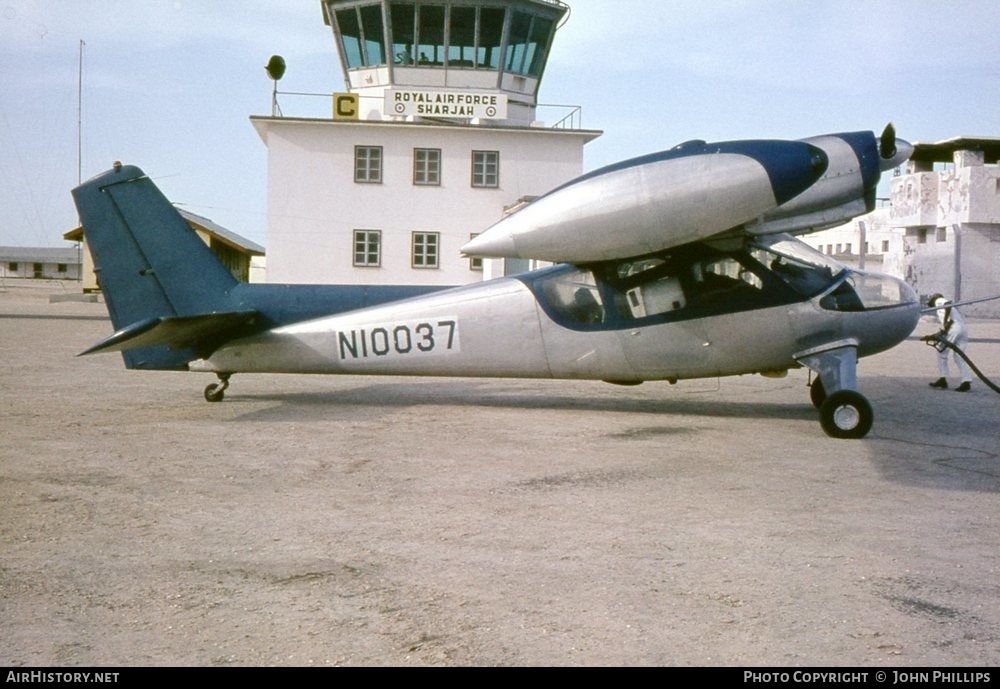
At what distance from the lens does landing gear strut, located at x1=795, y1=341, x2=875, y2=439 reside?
9773 millimetres

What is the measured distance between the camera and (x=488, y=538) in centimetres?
572

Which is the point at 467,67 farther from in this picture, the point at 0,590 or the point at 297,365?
the point at 0,590

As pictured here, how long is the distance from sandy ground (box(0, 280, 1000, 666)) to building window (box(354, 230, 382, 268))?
25.5 metres

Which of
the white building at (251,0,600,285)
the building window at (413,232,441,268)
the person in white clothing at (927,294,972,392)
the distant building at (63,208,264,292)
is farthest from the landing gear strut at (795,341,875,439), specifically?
the distant building at (63,208,264,292)

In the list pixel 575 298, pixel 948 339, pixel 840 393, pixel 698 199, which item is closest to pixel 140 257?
pixel 575 298

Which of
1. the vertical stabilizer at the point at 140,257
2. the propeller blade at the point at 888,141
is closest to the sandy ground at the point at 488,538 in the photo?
the vertical stabilizer at the point at 140,257

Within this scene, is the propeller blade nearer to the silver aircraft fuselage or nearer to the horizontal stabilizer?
the silver aircraft fuselage

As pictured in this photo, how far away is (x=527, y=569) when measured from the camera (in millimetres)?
5062

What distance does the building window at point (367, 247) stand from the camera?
36.7 metres

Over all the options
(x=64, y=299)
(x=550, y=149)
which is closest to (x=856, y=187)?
(x=550, y=149)

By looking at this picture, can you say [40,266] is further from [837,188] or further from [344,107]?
[837,188]

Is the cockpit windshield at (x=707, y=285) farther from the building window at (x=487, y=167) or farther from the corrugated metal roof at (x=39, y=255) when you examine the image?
the corrugated metal roof at (x=39, y=255)

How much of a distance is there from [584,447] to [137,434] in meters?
4.51

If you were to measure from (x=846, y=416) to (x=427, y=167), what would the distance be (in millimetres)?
28800
